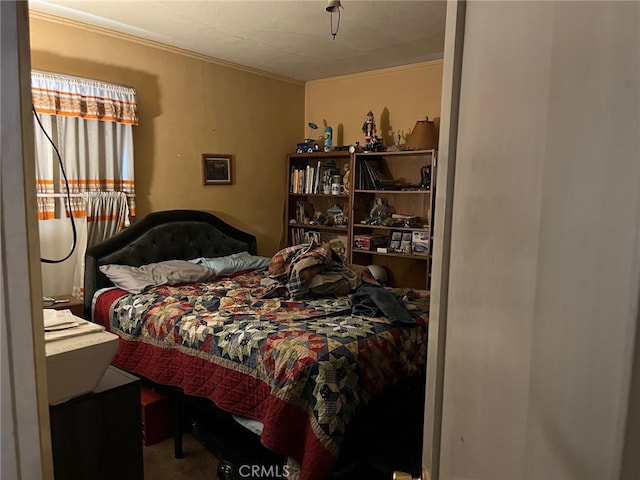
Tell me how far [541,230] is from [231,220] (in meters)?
4.30

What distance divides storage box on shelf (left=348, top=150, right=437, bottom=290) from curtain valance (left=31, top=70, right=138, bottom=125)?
2038 mm

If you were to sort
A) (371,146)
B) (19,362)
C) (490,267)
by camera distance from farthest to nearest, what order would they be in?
(371,146), (19,362), (490,267)

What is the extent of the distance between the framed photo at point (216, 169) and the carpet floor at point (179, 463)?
94.5 inches

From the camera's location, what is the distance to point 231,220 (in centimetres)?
462

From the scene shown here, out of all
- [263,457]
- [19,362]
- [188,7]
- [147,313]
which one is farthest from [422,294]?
[19,362]

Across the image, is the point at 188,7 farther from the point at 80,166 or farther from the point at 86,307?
the point at 86,307

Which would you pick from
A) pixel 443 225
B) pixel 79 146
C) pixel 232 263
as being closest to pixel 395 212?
pixel 232 263

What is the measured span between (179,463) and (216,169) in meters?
2.68

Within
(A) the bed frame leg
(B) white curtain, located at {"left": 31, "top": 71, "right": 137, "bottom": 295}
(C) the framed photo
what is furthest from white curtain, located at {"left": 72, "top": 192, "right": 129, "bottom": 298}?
(A) the bed frame leg

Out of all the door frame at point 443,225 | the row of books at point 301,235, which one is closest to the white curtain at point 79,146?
the row of books at point 301,235

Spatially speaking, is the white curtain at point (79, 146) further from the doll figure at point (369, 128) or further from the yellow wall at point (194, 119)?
the doll figure at point (369, 128)

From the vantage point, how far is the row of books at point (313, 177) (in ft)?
15.5

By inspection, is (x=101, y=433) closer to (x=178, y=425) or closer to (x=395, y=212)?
(x=178, y=425)

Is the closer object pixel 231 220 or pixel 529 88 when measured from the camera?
pixel 529 88
